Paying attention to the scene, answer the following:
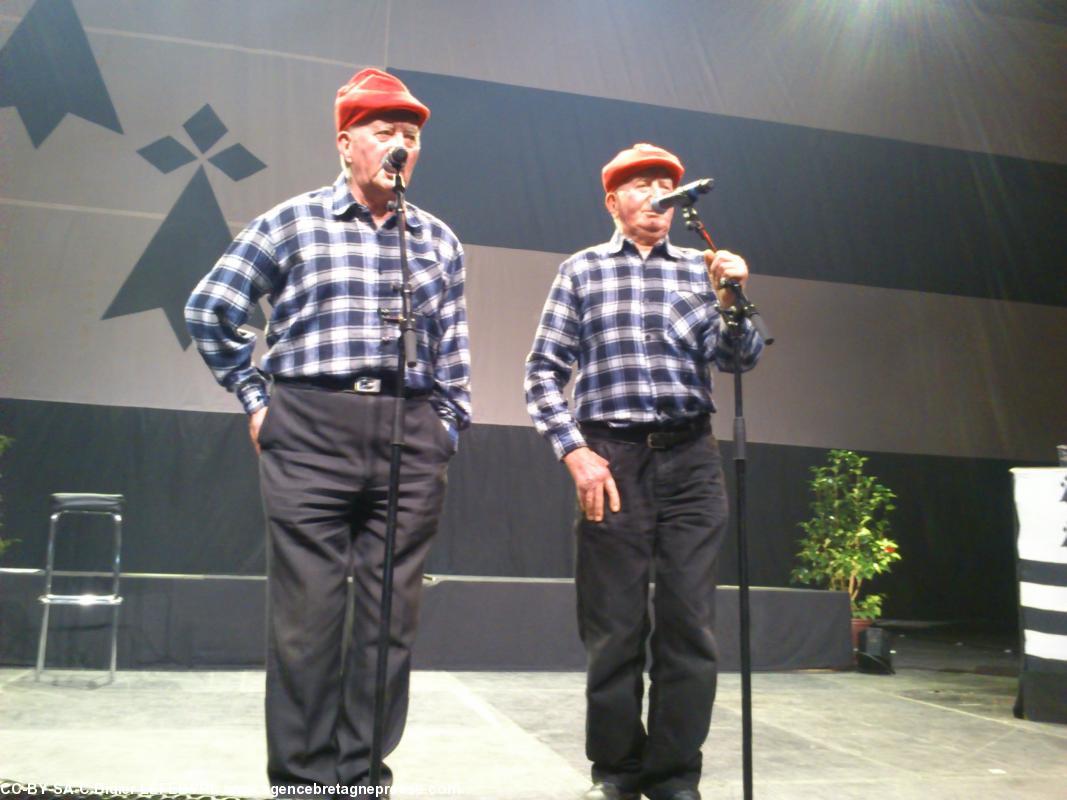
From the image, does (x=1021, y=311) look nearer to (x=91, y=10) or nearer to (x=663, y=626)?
(x=663, y=626)

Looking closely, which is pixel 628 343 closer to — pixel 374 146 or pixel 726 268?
pixel 726 268

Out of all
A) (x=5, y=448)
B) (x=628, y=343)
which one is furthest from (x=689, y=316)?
(x=5, y=448)

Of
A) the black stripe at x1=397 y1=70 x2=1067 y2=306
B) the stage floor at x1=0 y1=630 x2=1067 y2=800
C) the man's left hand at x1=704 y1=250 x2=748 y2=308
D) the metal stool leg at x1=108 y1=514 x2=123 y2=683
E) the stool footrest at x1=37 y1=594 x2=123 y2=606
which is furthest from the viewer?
the black stripe at x1=397 y1=70 x2=1067 y2=306

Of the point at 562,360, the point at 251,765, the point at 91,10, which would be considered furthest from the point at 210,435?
the point at 562,360

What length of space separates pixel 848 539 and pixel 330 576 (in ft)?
12.8

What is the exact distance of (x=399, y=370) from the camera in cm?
175

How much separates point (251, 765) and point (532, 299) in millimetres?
3397

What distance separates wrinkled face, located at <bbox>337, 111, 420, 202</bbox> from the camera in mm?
1954

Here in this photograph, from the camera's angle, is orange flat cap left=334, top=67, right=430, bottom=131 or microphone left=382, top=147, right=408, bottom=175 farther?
orange flat cap left=334, top=67, right=430, bottom=131

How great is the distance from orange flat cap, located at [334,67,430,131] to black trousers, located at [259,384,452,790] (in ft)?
1.84

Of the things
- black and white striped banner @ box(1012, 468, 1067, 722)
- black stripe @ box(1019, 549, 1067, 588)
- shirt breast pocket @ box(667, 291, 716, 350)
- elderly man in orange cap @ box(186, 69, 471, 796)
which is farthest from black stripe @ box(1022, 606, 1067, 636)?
elderly man in orange cap @ box(186, 69, 471, 796)

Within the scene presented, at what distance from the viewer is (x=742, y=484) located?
1939 mm

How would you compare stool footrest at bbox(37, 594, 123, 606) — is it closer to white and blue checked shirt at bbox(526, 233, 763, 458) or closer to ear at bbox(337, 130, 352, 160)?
white and blue checked shirt at bbox(526, 233, 763, 458)

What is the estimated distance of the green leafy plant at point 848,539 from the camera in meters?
5.11
